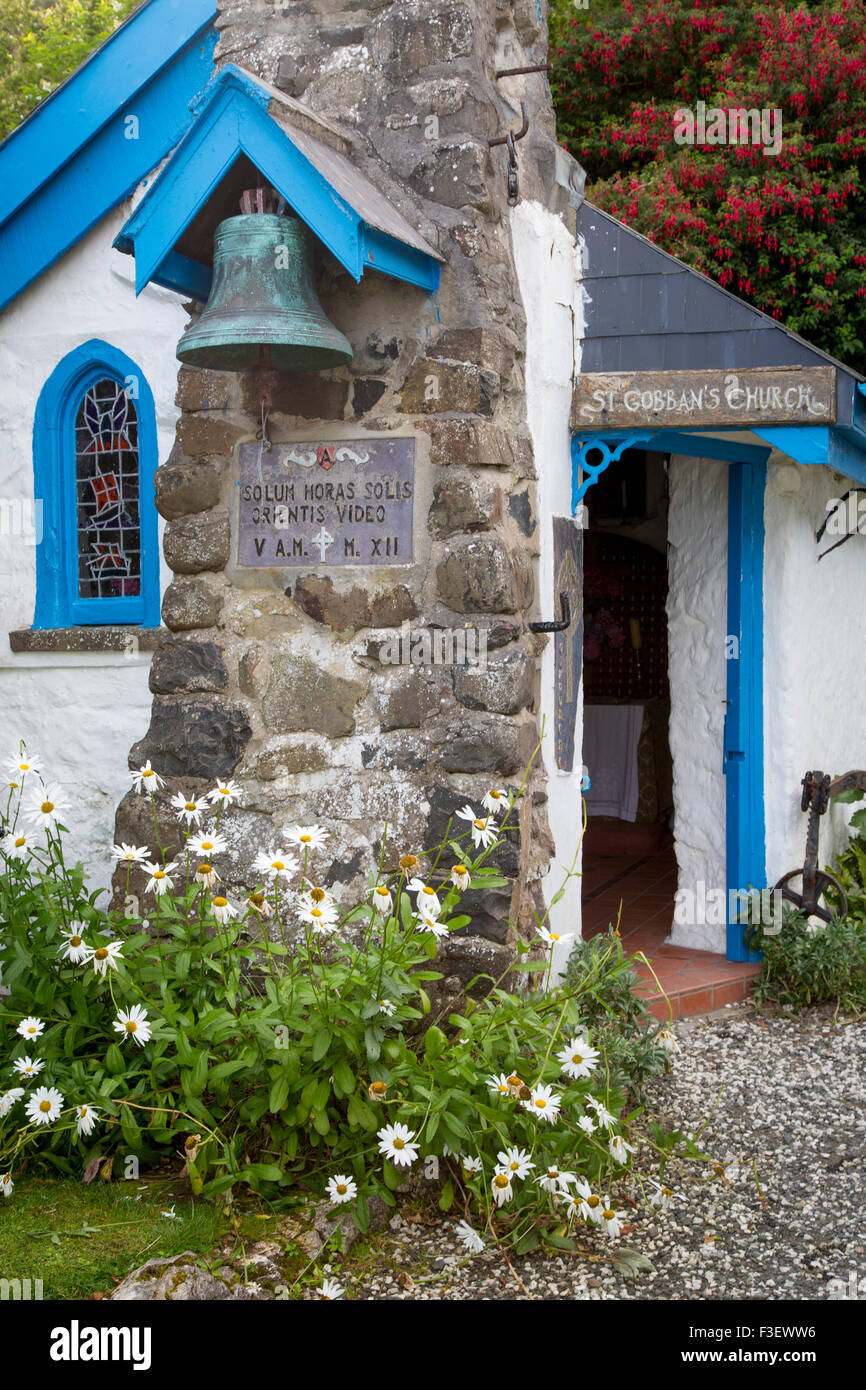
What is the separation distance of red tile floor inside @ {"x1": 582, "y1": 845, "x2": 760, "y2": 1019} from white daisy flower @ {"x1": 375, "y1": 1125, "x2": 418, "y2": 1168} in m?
1.65

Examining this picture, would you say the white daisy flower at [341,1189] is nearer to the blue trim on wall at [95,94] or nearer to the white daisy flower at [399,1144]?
the white daisy flower at [399,1144]

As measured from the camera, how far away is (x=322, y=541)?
160 inches

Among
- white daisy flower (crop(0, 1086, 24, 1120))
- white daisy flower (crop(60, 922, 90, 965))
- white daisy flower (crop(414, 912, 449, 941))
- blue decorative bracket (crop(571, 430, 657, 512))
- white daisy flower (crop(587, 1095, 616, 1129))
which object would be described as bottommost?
white daisy flower (crop(587, 1095, 616, 1129))

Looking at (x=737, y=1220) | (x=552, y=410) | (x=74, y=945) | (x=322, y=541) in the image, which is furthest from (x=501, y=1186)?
(x=552, y=410)

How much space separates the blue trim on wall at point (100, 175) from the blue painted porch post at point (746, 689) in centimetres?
317

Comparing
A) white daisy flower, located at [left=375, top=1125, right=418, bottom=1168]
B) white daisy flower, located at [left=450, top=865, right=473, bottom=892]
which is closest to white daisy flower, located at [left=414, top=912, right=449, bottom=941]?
white daisy flower, located at [left=450, top=865, right=473, bottom=892]

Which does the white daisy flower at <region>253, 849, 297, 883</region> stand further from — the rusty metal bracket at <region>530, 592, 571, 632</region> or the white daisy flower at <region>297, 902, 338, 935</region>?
the rusty metal bracket at <region>530, 592, 571, 632</region>

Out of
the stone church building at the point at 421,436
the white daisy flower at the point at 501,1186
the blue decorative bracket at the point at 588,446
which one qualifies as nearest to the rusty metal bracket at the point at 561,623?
the stone church building at the point at 421,436

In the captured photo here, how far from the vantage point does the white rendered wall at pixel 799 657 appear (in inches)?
231

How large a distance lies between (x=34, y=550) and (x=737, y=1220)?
185 inches

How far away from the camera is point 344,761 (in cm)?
400

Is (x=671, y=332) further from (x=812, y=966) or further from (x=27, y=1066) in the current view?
(x=27, y=1066)

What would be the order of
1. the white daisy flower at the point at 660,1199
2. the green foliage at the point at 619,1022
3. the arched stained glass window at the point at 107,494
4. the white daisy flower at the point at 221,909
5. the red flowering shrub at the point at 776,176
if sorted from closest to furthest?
the white daisy flower at the point at 221,909
the white daisy flower at the point at 660,1199
the green foliage at the point at 619,1022
the arched stained glass window at the point at 107,494
the red flowering shrub at the point at 776,176

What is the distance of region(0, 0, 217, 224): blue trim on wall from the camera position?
5.89 metres
